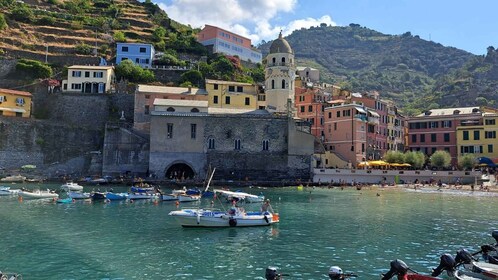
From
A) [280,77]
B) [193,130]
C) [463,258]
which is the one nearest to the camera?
[463,258]

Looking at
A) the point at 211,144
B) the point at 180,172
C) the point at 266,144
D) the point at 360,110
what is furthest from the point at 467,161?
the point at 180,172

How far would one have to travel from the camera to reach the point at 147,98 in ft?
204

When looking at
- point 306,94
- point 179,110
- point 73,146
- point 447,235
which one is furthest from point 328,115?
point 447,235

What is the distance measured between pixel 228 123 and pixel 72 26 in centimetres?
4651

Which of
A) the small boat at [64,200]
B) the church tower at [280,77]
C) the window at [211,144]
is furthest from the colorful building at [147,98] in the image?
the small boat at [64,200]

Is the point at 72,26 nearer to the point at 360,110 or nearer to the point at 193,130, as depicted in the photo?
the point at 193,130

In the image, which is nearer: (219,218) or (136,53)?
(219,218)

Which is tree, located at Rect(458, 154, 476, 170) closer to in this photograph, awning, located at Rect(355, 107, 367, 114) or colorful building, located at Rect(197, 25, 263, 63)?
awning, located at Rect(355, 107, 367, 114)

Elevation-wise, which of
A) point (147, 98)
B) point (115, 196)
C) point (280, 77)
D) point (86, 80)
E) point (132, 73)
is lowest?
point (115, 196)

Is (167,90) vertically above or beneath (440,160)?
above

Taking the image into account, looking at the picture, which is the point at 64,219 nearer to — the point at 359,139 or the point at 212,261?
the point at 212,261

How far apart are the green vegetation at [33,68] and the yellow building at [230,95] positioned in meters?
27.6

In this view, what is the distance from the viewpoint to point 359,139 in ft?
211

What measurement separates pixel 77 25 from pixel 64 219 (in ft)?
219
